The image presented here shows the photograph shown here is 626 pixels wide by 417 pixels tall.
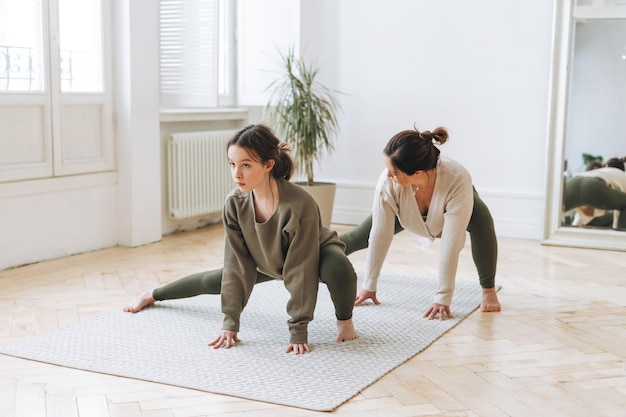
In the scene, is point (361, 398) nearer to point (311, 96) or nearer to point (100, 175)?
point (100, 175)

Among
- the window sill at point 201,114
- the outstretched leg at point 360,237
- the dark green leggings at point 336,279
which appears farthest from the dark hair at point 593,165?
the dark green leggings at point 336,279

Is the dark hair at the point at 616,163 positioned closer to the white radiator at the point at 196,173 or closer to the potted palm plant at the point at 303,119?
the potted palm plant at the point at 303,119

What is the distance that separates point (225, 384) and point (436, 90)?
333 centimetres

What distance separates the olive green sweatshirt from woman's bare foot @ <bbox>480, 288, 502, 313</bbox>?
0.91 metres

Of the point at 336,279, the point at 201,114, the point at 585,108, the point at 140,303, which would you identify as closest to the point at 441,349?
the point at 336,279

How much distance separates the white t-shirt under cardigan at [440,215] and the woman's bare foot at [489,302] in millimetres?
235

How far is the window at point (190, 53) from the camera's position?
15.6ft

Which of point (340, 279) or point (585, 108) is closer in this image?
point (340, 279)

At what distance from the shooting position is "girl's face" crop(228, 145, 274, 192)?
99.0 inches

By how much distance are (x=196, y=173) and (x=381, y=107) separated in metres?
1.32

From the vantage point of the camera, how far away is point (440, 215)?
119 inches

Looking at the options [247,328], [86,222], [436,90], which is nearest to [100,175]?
[86,222]

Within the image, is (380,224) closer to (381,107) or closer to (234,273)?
(234,273)

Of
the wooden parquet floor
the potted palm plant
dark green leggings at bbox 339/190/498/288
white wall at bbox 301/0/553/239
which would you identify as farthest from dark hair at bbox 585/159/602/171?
dark green leggings at bbox 339/190/498/288
